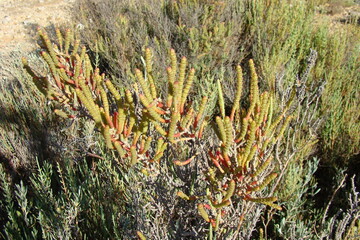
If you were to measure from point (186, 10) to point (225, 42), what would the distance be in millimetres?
841

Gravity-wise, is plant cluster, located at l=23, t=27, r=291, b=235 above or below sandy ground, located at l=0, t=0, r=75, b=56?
above

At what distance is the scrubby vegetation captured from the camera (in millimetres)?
1037

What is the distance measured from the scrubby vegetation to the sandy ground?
3.51 meters

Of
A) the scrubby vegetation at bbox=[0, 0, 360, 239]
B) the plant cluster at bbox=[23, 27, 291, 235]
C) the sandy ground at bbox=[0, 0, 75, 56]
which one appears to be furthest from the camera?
the sandy ground at bbox=[0, 0, 75, 56]

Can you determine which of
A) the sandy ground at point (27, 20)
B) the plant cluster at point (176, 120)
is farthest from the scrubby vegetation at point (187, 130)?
the sandy ground at point (27, 20)

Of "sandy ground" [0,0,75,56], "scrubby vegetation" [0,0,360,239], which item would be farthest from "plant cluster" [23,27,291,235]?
"sandy ground" [0,0,75,56]

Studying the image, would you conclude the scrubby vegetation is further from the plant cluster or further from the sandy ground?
the sandy ground

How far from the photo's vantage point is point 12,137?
2.95m

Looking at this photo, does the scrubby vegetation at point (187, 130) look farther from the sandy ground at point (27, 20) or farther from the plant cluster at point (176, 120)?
the sandy ground at point (27, 20)

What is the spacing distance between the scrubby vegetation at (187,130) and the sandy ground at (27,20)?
3507 millimetres

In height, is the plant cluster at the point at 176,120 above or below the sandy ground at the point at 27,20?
above

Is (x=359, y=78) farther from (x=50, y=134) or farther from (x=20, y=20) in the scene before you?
(x=20, y=20)

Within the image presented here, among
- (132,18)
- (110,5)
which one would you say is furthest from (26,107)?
(110,5)

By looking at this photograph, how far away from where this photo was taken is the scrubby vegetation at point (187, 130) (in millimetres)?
1037
